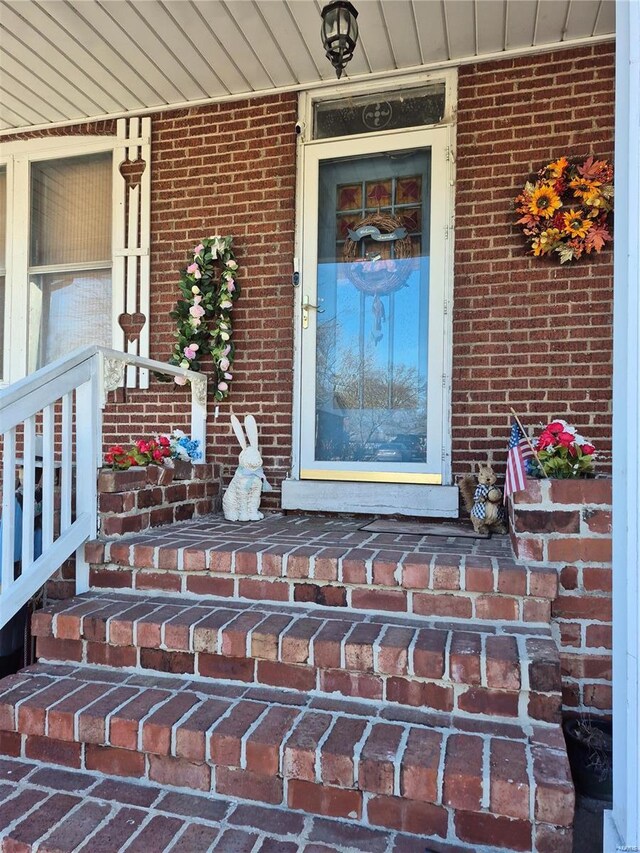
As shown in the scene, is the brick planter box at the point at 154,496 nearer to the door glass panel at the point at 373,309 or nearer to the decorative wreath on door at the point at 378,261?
the door glass panel at the point at 373,309

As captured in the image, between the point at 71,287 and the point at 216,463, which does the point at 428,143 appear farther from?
the point at 71,287

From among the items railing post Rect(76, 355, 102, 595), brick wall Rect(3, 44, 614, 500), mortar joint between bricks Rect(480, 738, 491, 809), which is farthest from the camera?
brick wall Rect(3, 44, 614, 500)

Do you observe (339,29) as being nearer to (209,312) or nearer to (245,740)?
(209,312)

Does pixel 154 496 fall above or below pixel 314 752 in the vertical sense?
above

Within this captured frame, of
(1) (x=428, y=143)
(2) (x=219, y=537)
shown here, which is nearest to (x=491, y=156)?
(1) (x=428, y=143)

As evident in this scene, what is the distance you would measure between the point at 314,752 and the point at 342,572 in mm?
652

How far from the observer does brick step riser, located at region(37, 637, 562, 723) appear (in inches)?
60.9

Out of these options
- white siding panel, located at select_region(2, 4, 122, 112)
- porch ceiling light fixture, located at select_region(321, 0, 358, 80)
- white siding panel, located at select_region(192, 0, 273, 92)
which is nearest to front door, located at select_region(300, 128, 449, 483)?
white siding panel, located at select_region(192, 0, 273, 92)

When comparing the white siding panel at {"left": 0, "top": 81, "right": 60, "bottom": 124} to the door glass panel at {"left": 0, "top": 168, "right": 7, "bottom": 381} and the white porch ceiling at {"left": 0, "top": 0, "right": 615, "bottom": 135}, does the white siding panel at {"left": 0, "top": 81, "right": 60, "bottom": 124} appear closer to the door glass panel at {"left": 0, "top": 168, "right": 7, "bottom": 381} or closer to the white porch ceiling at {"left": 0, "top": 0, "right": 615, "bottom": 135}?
the white porch ceiling at {"left": 0, "top": 0, "right": 615, "bottom": 135}

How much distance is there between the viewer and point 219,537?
2.44m

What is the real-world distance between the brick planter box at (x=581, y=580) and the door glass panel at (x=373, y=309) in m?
1.30

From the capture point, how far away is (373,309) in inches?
131

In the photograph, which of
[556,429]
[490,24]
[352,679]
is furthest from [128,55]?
[352,679]

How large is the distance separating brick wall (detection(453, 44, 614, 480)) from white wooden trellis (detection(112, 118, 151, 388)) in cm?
199
